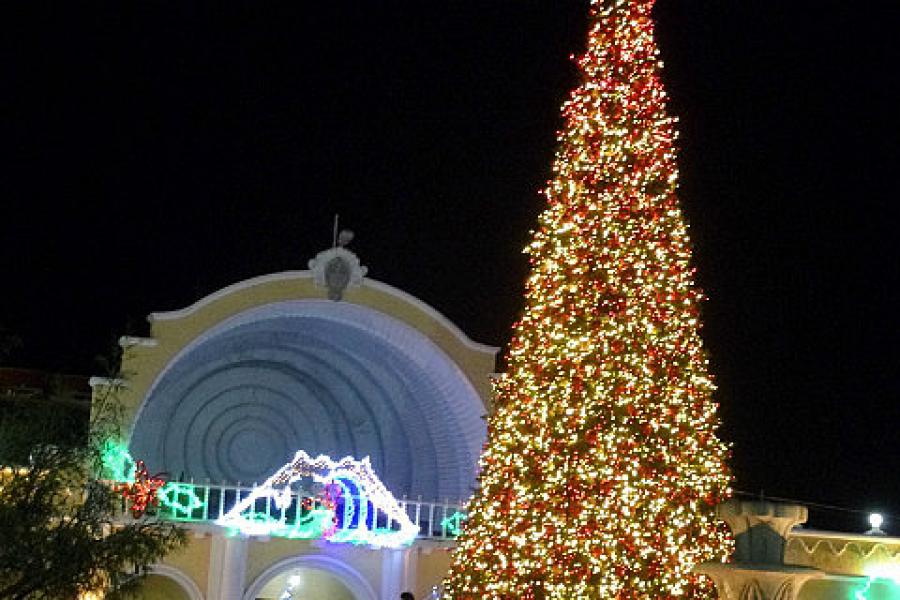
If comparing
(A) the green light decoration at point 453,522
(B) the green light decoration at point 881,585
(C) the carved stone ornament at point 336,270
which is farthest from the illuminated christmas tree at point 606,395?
(C) the carved stone ornament at point 336,270

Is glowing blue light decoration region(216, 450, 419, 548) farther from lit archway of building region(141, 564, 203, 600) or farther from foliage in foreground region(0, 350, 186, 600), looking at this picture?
foliage in foreground region(0, 350, 186, 600)

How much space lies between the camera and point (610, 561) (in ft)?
56.5

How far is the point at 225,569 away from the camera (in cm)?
2298

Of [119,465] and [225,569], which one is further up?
[119,465]

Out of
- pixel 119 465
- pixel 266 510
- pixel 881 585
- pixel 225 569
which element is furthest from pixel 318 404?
pixel 881 585

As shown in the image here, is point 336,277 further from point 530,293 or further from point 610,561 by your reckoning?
point 610,561

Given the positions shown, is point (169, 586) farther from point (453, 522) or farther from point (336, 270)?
point (336, 270)

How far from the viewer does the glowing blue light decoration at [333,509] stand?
23.0 metres

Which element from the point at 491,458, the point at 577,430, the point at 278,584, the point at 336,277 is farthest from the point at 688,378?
the point at 278,584

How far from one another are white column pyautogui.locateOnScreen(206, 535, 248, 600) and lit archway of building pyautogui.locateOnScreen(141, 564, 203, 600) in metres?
0.28

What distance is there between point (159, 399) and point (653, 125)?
12.1 m

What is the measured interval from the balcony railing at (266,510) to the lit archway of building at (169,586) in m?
0.83

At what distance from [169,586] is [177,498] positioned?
242 centimetres

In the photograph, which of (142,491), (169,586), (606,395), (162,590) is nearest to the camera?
(606,395)
